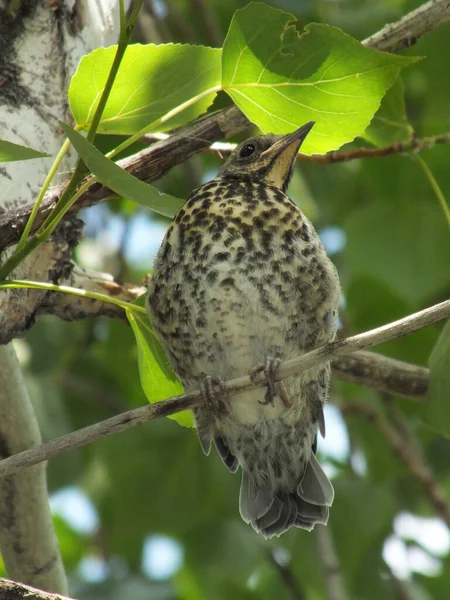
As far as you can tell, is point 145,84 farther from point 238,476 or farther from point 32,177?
point 238,476

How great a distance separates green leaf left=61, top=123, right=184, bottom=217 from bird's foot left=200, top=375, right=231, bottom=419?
0.73 metres

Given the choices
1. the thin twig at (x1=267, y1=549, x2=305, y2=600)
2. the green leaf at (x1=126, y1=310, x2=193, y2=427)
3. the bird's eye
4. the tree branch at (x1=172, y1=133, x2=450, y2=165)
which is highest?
the bird's eye

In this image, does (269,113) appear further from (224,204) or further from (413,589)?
(413,589)

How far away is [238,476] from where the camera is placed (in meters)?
4.50

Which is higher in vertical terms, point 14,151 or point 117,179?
point 14,151

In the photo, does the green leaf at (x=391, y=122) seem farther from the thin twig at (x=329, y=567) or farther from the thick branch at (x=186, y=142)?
the thin twig at (x=329, y=567)

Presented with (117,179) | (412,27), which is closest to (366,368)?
(412,27)

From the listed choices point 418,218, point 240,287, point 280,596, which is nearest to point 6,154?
point 240,287

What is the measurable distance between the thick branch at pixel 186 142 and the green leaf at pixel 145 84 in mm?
224

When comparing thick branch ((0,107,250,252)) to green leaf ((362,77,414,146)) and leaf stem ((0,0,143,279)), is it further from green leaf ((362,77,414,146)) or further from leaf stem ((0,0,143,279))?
green leaf ((362,77,414,146))

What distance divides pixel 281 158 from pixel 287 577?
6.29ft

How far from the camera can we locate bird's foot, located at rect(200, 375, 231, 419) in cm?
276

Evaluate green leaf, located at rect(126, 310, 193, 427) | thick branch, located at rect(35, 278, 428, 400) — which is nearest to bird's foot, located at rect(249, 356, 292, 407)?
green leaf, located at rect(126, 310, 193, 427)

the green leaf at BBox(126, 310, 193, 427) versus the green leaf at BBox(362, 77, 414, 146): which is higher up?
the green leaf at BBox(362, 77, 414, 146)
